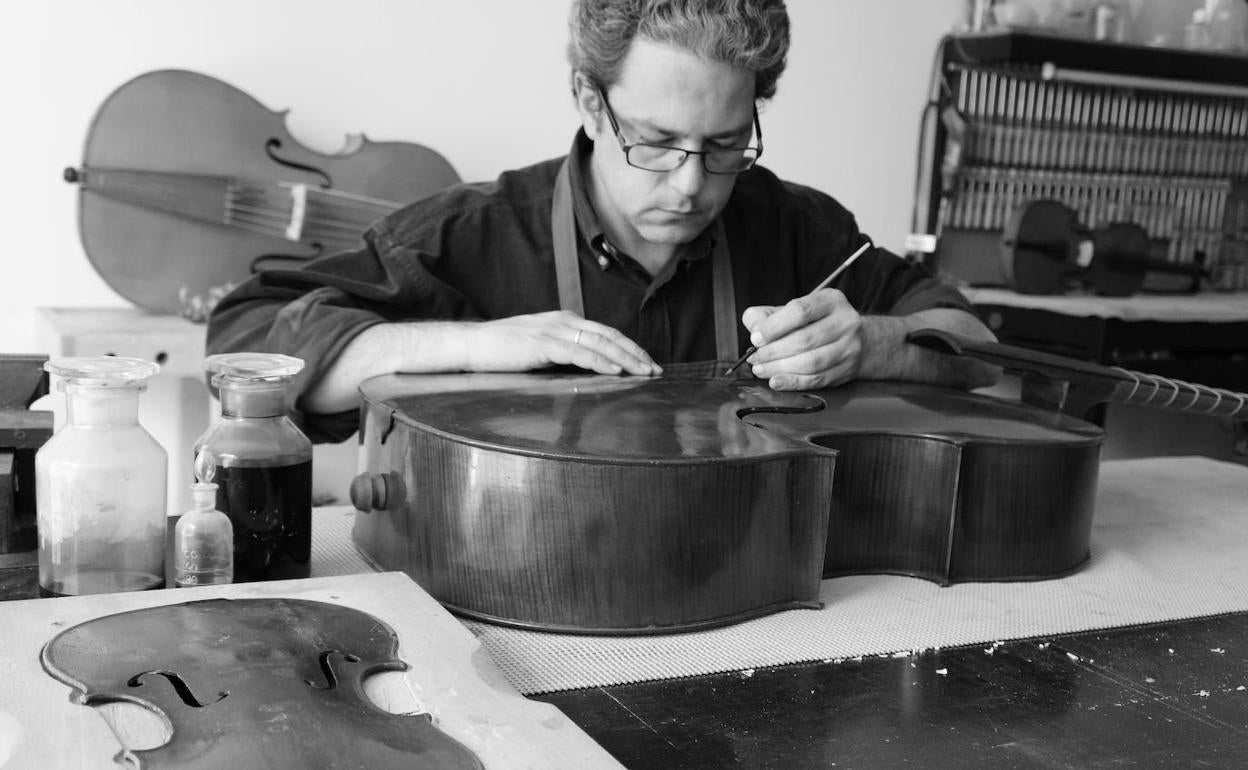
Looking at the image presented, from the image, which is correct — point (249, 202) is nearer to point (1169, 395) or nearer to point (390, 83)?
point (390, 83)

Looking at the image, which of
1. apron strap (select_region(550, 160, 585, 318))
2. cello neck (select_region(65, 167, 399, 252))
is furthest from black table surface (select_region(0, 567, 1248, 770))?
cello neck (select_region(65, 167, 399, 252))

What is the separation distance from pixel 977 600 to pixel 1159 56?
360cm

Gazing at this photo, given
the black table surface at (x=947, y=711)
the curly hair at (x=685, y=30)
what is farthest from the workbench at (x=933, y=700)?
the curly hair at (x=685, y=30)

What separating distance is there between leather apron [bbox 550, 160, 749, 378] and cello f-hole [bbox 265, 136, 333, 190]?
1.40m

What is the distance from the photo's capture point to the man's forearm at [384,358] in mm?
1635

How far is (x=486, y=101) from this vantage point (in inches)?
146

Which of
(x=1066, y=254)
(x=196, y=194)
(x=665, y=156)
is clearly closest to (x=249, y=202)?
(x=196, y=194)

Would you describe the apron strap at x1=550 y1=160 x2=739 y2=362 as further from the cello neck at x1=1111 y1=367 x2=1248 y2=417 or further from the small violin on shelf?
the small violin on shelf

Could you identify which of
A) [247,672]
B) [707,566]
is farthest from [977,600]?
[247,672]

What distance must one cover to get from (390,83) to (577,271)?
70.8 inches

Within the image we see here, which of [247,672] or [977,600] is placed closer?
[247,672]

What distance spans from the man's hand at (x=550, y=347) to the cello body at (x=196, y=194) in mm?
1716

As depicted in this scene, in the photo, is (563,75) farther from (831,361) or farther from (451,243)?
(831,361)

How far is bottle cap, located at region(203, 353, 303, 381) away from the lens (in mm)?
1212
